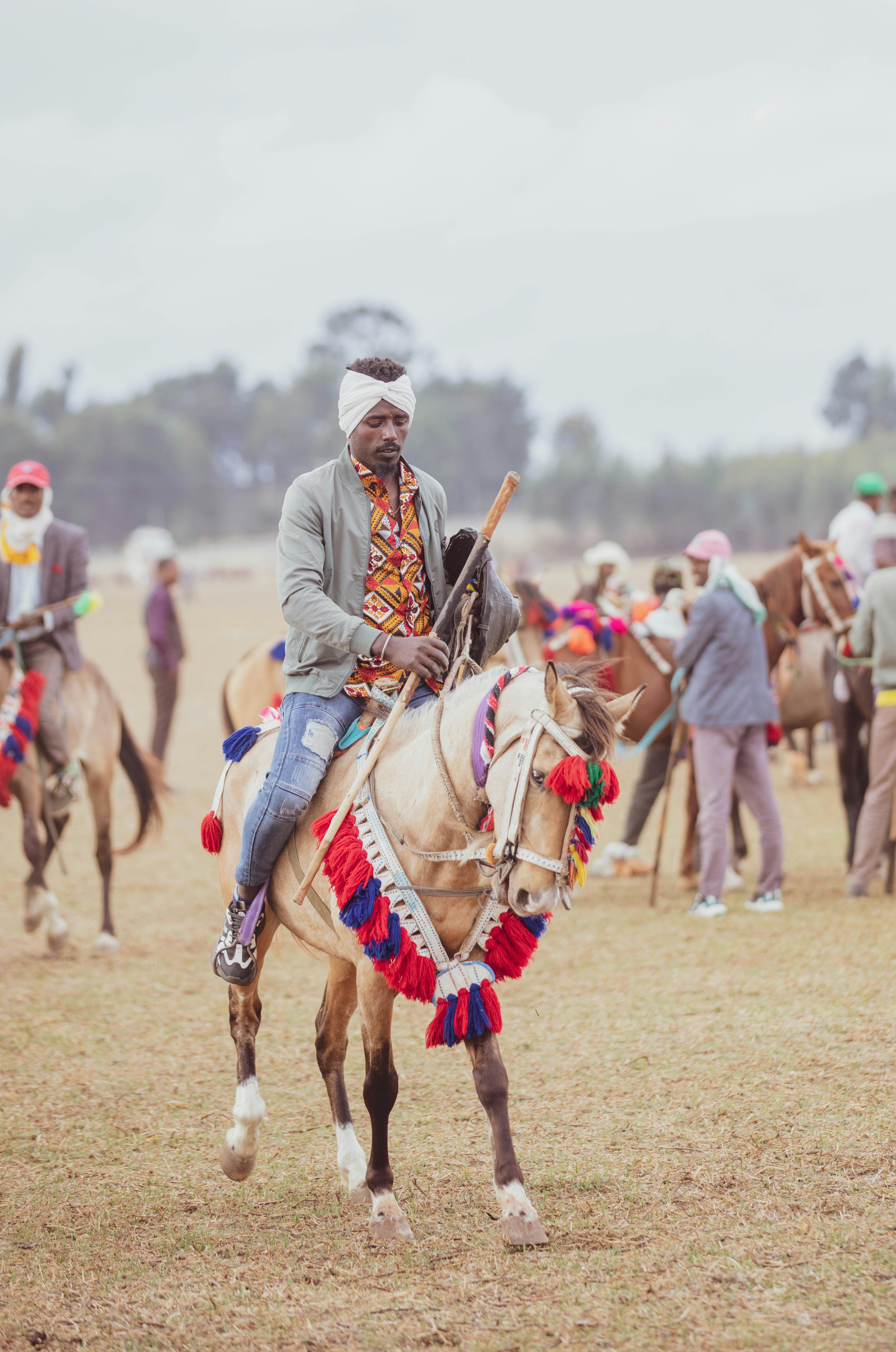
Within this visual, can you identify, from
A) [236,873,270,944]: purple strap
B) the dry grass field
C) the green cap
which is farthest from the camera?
the green cap

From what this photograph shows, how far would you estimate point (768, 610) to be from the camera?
9.48m

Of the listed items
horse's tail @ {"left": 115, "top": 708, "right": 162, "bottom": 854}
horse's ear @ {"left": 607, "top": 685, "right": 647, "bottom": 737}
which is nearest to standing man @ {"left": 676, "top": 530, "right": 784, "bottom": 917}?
horse's tail @ {"left": 115, "top": 708, "right": 162, "bottom": 854}

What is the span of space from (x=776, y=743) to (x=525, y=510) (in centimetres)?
6192

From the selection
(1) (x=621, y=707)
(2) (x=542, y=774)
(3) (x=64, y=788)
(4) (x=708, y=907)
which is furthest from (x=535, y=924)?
(3) (x=64, y=788)

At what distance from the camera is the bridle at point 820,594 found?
9.24 metres

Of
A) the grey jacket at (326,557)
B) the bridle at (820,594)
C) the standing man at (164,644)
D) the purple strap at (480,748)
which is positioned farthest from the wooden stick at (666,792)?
the standing man at (164,644)

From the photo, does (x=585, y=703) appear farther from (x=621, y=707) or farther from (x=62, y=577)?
(x=62, y=577)

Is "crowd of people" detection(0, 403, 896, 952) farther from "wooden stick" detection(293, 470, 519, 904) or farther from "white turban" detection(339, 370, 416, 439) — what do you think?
"wooden stick" detection(293, 470, 519, 904)

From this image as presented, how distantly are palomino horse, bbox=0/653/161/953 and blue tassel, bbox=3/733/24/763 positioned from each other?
10 cm

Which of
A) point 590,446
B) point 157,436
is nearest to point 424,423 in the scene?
point 590,446

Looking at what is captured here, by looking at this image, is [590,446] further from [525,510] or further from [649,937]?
[649,937]

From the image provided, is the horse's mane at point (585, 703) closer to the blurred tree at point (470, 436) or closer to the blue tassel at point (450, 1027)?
the blue tassel at point (450, 1027)

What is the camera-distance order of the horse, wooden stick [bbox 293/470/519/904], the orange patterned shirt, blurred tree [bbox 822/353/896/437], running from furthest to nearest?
blurred tree [bbox 822/353/896/437] < the horse < the orange patterned shirt < wooden stick [bbox 293/470/519/904]

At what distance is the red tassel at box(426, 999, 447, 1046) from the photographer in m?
3.74
